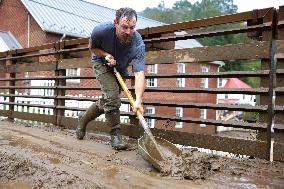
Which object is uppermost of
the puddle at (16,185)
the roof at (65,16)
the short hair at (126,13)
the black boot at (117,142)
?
the roof at (65,16)

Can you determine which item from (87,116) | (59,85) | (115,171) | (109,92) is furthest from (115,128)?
(59,85)

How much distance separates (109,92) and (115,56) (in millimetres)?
483

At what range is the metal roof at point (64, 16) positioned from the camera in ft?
73.7

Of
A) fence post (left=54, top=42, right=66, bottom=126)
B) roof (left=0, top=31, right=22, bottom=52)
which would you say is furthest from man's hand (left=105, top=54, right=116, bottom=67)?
roof (left=0, top=31, right=22, bottom=52)

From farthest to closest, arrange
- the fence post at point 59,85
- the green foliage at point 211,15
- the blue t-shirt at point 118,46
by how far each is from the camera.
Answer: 1. the green foliage at point 211,15
2. the fence post at point 59,85
3. the blue t-shirt at point 118,46

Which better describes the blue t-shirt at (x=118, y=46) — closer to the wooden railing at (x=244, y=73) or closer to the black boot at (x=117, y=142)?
the wooden railing at (x=244, y=73)

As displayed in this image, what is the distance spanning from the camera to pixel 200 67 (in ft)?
99.8

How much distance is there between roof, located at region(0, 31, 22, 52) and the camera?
79.5 ft

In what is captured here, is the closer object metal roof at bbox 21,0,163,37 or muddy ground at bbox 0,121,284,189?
muddy ground at bbox 0,121,284,189

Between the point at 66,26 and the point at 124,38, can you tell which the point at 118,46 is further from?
the point at 66,26

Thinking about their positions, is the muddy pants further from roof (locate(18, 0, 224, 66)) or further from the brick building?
roof (locate(18, 0, 224, 66))

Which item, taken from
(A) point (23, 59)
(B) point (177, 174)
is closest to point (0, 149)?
(B) point (177, 174)

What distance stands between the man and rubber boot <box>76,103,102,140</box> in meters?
0.27

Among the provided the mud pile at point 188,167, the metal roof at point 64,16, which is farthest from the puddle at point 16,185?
the metal roof at point 64,16
